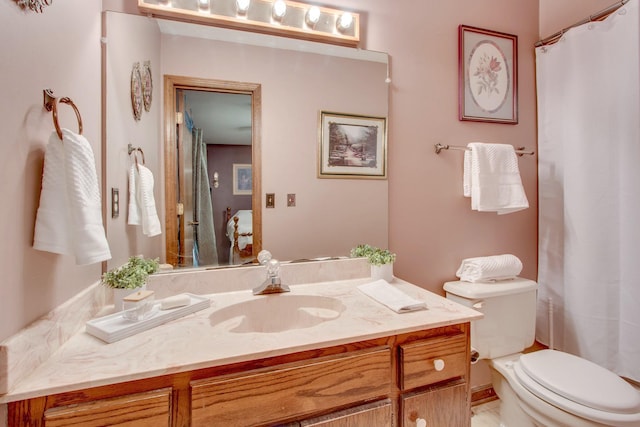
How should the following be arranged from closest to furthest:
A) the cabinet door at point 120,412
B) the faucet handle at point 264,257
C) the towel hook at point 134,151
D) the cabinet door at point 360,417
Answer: the cabinet door at point 120,412, the cabinet door at point 360,417, the towel hook at point 134,151, the faucet handle at point 264,257

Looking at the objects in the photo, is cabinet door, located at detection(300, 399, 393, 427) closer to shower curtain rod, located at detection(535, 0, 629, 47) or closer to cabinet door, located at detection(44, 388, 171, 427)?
cabinet door, located at detection(44, 388, 171, 427)

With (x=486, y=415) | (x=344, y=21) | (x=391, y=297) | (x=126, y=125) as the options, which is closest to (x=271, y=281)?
(x=391, y=297)

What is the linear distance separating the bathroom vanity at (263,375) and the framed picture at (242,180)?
1.45 feet

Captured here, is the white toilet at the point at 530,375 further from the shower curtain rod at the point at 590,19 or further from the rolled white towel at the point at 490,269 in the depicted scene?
the shower curtain rod at the point at 590,19

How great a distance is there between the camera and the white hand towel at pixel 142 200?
3.75ft

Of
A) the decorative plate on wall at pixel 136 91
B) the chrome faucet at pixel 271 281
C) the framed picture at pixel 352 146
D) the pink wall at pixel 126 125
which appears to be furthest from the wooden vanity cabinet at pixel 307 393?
the decorative plate on wall at pixel 136 91

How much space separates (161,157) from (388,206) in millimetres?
1009

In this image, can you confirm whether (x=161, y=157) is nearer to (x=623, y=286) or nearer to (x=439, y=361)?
(x=439, y=361)

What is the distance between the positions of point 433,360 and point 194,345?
679 mm

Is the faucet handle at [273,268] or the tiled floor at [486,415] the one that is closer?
the faucet handle at [273,268]

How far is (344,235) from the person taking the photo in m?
1.42

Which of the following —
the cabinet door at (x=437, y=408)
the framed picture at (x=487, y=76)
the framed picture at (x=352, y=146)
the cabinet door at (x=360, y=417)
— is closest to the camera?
the cabinet door at (x=360, y=417)

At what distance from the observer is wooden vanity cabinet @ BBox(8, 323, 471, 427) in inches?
25.5

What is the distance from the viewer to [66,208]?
0.74 m
